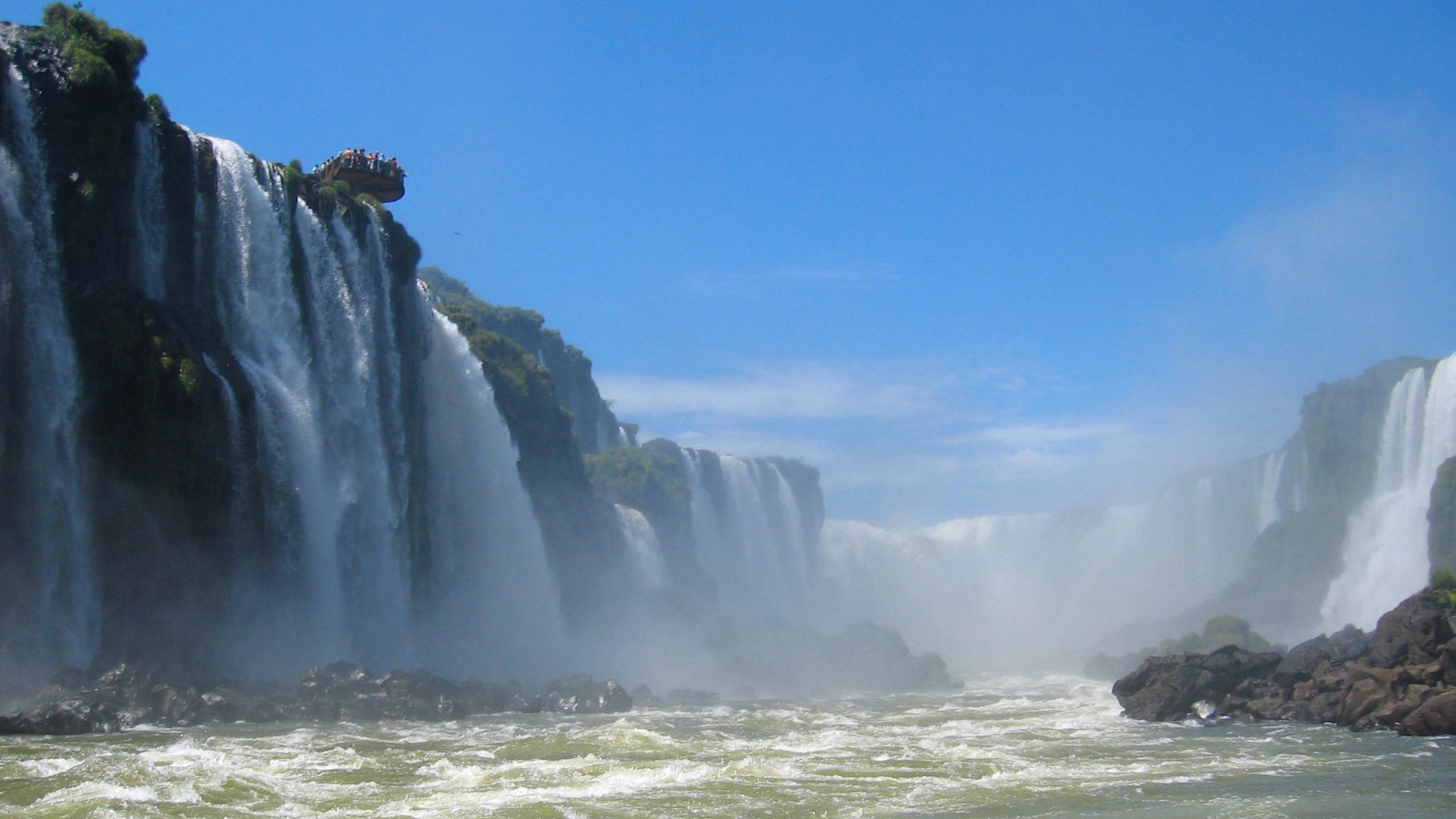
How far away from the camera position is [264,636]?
27922 mm

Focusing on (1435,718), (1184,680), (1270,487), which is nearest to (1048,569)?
(1270,487)

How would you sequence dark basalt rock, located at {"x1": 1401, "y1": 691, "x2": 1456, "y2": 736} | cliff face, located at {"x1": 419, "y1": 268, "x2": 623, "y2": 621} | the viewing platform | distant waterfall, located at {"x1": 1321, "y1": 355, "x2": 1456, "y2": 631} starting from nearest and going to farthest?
dark basalt rock, located at {"x1": 1401, "y1": 691, "x2": 1456, "y2": 736}, the viewing platform, cliff face, located at {"x1": 419, "y1": 268, "x2": 623, "y2": 621}, distant waterfall, located at {"x1": 1321, "y1": 355, "x2": 1456, "y2": 631}

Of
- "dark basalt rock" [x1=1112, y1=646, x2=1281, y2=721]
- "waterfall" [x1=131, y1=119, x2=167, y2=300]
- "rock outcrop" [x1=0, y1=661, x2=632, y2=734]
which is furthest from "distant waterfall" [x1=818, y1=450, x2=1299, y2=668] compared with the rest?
"waterfall" [x1=131, y1=119, x2=167, y2=300]

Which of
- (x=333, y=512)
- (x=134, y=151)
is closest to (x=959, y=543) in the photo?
(x=333, y=512)

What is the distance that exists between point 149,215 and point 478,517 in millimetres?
17152

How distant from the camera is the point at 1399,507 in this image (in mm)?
54469

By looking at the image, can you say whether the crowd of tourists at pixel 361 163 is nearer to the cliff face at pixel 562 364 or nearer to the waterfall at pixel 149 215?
the waterfall at pixel 149 215

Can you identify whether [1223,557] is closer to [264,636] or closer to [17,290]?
[264,636]

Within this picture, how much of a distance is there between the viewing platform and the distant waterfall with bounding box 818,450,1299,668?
36093 mm

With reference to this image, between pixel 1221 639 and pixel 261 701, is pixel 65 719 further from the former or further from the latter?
pixel 1221 639

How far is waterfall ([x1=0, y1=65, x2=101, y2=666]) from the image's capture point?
2292 cm

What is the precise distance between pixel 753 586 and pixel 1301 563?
29.5 meters

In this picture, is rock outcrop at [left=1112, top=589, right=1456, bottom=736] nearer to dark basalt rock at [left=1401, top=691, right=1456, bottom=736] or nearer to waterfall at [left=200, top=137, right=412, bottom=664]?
dark basalt rock at [left=1401, top=691, right=1456, bottom=736]

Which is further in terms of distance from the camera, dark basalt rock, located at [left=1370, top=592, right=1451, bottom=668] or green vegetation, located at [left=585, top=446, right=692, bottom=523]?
green vegetation, located at [left=585, top=446, right=692, bottom=523]
